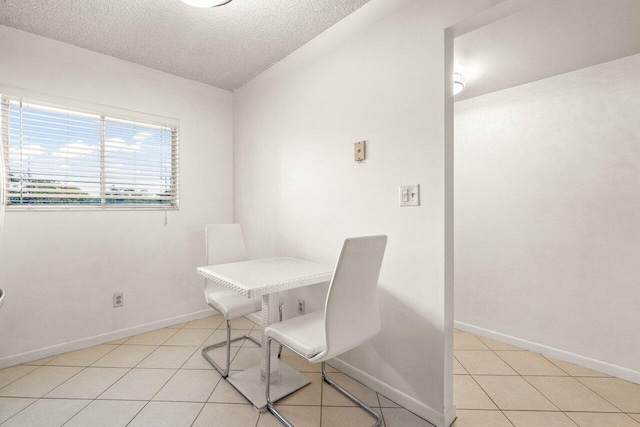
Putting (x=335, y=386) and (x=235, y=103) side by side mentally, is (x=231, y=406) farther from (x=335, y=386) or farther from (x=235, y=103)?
(x=235, y=103)

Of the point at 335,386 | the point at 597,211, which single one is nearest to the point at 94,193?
the point at 335,386

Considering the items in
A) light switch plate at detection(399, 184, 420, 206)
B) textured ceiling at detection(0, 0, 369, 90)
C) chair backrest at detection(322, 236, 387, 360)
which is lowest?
chair backrest at detection(322, 236, 387, 360)

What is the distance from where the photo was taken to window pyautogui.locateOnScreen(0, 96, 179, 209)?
7.14 feet

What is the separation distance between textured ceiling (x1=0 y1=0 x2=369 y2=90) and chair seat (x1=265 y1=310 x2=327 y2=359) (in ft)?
6.47

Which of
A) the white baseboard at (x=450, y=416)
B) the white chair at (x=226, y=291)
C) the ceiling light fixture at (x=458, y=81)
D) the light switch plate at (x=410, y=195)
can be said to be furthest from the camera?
the ceiling light fixture at (x=458, y=81)

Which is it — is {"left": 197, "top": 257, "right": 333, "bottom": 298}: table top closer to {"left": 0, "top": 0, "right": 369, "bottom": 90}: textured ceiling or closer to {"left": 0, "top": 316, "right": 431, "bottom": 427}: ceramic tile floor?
{"left": 0, "top": 316, "right": 431, "bottom": 427}: ceramic tile floor

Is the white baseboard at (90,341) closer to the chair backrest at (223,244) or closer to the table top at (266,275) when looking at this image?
the chair backrest at (223,244)

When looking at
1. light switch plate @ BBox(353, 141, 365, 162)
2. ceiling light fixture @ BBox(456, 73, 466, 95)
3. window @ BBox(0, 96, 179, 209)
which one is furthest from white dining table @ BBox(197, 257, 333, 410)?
ceiling light fixture @ BBox(456, 73, 466, 95)

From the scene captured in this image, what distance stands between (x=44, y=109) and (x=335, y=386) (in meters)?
2.96

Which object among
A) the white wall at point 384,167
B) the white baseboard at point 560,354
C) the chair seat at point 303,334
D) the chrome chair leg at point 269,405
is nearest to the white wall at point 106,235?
the white wall at point 384,167

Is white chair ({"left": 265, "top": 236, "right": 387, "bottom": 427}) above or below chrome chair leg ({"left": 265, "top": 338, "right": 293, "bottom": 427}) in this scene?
above

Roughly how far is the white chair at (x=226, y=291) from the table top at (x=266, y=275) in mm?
239

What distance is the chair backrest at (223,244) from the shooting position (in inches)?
96.7

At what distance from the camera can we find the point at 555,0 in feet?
5.07
